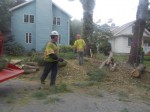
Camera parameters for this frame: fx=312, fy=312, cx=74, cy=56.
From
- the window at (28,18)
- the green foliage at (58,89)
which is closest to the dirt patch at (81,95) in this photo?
the green foliage at (58,89)

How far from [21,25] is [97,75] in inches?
925

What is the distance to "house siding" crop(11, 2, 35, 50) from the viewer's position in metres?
33.1

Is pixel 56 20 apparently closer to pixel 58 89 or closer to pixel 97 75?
pixel 97 75

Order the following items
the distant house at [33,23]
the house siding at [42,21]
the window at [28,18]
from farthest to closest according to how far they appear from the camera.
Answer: the window at [28,18] < the house siding at [42,21] < the distant house at [33,23]

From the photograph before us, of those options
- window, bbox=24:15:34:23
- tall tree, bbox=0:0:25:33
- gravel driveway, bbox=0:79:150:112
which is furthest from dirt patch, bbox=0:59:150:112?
window, bbox=24:15:34:23

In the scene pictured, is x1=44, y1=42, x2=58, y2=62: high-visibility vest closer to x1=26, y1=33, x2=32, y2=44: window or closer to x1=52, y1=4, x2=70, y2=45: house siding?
x1=26, y1=33, x2=32, y2=44: window

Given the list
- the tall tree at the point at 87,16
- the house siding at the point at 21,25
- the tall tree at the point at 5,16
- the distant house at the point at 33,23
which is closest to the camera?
the tall tree at the point at 87,16

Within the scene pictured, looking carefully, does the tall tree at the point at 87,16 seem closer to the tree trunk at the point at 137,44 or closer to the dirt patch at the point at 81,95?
the tree trunk at the point at 137,44

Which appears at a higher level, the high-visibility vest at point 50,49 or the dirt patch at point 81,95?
the high-visibility vest at point 50,49

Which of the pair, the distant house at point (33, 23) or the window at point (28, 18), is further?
the window at point (28, 18)

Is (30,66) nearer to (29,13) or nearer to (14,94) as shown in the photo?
(14,94)

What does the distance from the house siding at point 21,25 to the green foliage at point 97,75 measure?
22.3 m

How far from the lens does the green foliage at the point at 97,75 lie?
10991 mm

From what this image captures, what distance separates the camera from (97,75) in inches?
442
